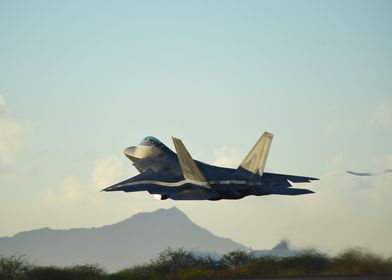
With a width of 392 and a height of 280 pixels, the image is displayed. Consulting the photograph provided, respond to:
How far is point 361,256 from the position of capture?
54.7 metres

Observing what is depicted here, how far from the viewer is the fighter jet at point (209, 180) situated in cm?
5606

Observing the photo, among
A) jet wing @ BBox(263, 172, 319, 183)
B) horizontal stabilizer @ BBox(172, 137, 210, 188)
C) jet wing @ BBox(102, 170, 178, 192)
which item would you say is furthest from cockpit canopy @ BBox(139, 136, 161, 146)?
jet wing @ BBox(263, 172, 319, 183)

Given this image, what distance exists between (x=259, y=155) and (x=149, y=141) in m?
12.5

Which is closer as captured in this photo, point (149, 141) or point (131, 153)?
point (149, 141)

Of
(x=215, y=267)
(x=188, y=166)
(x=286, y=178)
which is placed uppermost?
(x=188, y=166)

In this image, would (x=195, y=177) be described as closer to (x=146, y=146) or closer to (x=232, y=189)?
(x=232, y=189)

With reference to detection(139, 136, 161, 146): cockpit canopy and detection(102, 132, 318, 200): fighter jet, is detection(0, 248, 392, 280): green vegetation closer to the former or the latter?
detection(102, 132, 318, 200): fighter jet

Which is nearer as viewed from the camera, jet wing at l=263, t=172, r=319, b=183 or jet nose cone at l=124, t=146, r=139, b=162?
jet wing at l=263, t=172, r=319, b=183

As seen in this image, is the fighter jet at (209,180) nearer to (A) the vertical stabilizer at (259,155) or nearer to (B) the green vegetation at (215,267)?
(A) the vertical stabilizer at (259,155)

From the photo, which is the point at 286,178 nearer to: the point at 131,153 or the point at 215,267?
the point at 215,267

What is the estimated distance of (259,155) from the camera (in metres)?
57.4

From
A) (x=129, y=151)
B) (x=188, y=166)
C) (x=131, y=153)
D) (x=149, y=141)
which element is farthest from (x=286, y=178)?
(x=129, y=151)

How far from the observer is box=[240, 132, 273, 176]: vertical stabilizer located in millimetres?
57406

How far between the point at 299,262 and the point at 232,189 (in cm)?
731
